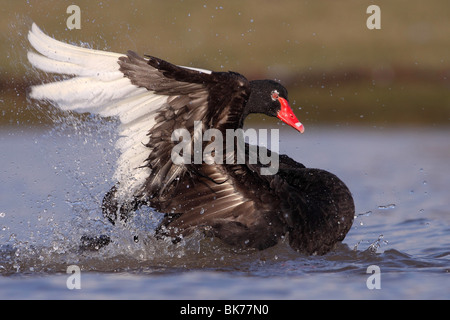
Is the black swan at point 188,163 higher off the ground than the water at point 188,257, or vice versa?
the black swan at point 188,163

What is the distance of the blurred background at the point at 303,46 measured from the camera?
49.7ft

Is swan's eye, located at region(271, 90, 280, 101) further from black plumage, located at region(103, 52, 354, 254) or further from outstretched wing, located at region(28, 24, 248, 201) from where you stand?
outstretched wing, located at region(28, 24, 248, 201)

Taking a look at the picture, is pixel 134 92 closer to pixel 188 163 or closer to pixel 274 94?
pixel 188 163

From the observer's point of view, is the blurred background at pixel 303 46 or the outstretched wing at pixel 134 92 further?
the blurred background at pixel 303 46

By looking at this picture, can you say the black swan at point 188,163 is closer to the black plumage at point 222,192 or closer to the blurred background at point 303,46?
the black plumage at point 222,192

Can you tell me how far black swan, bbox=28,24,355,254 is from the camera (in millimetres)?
5051

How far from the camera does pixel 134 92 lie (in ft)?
16.7

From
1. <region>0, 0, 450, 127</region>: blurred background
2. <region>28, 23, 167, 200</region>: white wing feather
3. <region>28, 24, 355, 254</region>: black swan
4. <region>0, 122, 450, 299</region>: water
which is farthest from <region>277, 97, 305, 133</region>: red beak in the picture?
<region>0, 0, 450, 127</region>: blurred background

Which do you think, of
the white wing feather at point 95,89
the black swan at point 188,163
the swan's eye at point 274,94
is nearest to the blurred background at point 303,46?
the swan's eye at point 274,94

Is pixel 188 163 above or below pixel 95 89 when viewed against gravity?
below

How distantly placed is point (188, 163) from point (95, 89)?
0.85m

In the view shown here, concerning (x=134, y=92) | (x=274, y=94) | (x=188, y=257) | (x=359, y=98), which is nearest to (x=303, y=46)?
(x=359, y=98)

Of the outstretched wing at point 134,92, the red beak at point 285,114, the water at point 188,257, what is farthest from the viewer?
the red beak at point 285,114
